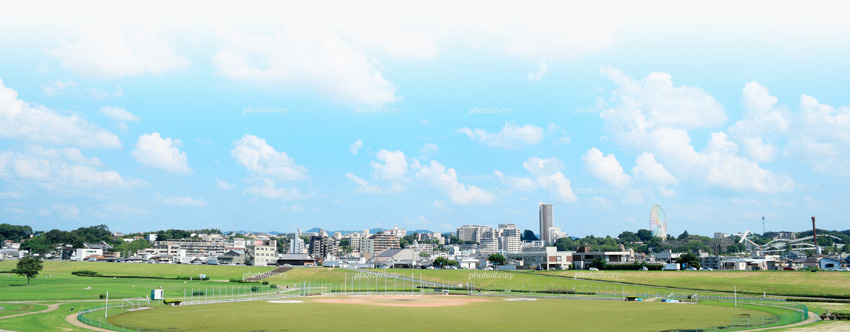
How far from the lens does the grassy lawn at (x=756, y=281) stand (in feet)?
303

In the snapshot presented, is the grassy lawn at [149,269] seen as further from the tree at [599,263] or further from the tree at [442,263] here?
the tree at [599,263]

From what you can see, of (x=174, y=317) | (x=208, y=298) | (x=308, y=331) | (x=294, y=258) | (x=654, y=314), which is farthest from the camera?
(x=294, y=258)

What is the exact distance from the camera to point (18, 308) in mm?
63125

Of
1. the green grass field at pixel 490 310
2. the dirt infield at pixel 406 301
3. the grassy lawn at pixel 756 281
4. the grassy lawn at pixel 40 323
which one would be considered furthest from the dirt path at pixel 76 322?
the grassy lawn at pixel 756 281

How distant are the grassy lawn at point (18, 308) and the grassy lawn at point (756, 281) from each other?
93.4m

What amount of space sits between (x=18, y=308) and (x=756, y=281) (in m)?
107

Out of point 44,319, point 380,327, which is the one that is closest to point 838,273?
point 380,327

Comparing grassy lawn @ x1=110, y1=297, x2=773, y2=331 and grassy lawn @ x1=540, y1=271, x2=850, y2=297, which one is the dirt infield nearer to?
grassy lawn @ x1=110, y1=297, x2=773, y2=331

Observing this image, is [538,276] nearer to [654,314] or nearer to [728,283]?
[728,283]

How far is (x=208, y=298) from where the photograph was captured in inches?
3206

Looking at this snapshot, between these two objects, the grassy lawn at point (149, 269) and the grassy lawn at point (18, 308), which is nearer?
the grassy lawn at point (18, 308)

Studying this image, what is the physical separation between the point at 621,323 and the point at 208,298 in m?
54.3

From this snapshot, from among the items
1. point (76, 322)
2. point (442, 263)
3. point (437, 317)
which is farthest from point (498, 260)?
point (76, 322)

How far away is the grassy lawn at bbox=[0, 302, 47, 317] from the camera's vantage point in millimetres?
59053
